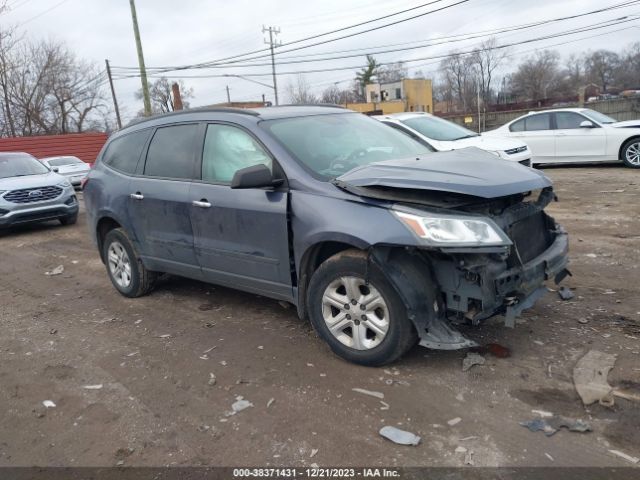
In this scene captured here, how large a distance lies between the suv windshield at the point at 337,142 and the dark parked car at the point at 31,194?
315 inches

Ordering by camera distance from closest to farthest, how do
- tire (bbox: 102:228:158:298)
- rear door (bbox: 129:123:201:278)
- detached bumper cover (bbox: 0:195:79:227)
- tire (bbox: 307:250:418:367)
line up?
1. tire (bbox: 307:250:418:367)
2. rear door (bbox: 129:123:201:278)
3. tire (bbox: 102:228:158:298)
4. detached bumper cover (bbox: 0:195:79:227)

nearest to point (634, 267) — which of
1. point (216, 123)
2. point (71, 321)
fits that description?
point (216, 123)

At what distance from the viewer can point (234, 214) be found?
425cm

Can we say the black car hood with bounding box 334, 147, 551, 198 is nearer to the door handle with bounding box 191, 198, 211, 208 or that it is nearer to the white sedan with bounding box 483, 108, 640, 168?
the door handle with bounding box 191, 198, 211, 208

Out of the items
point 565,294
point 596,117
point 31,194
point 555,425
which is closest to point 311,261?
point 555,425

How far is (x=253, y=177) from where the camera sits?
380 cm

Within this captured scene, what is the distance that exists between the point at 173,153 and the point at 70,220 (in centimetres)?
760

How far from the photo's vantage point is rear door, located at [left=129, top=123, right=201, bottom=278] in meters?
4.73

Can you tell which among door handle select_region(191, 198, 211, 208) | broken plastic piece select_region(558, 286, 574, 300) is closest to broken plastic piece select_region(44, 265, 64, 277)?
door handle select_region(191, 198, 211, 208)

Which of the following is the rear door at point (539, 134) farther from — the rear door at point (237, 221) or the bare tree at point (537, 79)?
the bare tree at point (537, 79)

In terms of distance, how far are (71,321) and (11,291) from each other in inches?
76.0

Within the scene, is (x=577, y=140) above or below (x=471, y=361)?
above

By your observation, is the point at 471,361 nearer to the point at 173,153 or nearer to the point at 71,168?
the point at 173,153

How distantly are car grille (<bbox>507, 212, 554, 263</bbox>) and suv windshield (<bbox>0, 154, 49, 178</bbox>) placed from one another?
10.5 meters
